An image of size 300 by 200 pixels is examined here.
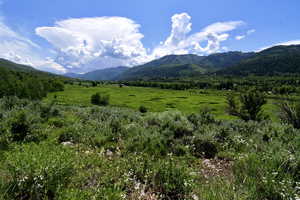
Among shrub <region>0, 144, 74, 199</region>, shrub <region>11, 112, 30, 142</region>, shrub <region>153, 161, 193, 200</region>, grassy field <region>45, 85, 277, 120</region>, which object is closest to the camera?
shrub <region>0, 144, 74, 199</region>

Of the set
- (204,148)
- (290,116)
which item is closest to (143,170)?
(204,148)

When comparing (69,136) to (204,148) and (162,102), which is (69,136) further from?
(162,102)

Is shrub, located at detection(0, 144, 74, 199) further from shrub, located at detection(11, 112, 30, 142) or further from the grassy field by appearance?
the grassy field

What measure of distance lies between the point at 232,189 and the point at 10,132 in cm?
696

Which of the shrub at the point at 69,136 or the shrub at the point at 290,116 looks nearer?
the shrub at the point at 69,136

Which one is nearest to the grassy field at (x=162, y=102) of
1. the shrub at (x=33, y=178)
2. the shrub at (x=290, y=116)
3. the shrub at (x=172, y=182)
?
the shrub at (x=290, y=116)

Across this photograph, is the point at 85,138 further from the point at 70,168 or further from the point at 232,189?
the point at 232,189

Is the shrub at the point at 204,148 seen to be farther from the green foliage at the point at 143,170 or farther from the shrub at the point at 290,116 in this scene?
the shrub at the point at 290,116

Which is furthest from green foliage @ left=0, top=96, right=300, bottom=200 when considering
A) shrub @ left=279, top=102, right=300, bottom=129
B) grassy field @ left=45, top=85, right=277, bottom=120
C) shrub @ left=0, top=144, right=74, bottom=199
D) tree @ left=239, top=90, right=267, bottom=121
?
grassy field @ left=45, top=85, right=277, bottom=120

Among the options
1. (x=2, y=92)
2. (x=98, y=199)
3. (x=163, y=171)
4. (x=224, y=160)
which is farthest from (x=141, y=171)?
(x=2, y=92)

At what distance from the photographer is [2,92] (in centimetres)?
5528

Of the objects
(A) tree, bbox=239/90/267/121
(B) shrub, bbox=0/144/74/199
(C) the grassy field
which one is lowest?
(C) the grassy field

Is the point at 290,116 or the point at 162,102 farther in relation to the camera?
the point at 162,102

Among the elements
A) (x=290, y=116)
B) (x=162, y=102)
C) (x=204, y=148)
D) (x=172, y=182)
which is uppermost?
(x=172, y=182)
